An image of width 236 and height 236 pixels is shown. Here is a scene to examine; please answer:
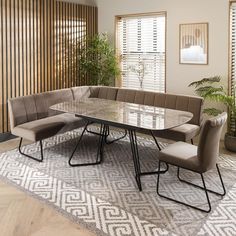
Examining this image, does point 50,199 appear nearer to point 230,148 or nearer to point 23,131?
point 23,131

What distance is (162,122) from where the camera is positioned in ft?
11.2

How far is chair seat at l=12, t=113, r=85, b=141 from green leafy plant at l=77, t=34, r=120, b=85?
1.53 m

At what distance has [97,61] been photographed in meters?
6.14

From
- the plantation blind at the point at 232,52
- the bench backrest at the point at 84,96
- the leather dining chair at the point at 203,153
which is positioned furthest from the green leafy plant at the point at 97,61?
the leather dining chair at the point at 203,153

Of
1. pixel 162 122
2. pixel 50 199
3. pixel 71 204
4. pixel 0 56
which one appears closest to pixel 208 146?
pixel 162 122

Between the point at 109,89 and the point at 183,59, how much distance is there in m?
1.36

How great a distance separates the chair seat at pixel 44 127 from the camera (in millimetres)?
4227

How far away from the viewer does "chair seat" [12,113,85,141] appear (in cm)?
423

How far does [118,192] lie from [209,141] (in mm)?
1099

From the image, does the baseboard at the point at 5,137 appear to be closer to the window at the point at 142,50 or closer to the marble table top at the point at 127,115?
the marble table top at the point at 127,115

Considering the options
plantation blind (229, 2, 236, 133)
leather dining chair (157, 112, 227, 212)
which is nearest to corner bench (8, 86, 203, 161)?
plantation blind (229, 2, 236, 133)

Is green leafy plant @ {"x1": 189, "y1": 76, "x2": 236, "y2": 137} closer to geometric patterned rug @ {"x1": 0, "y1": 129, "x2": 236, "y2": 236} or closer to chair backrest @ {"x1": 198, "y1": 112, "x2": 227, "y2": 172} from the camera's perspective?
geometric patterned rug @ {"x1": 0, "y1": 129, "x2": 236, "y2": 236}

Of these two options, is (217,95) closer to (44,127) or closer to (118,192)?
(118,192)

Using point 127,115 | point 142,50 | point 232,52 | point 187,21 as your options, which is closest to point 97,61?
point 142,50
